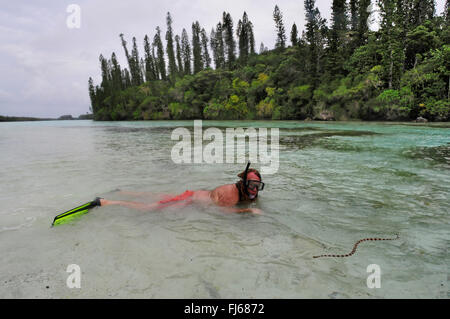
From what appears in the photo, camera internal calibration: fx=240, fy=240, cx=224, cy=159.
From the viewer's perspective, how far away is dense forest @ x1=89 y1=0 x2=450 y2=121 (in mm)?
24641

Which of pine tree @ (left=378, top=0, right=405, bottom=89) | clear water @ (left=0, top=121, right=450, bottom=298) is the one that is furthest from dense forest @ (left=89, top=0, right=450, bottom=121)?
clear water @ (left=0, top=121, right=450, bottom=298)

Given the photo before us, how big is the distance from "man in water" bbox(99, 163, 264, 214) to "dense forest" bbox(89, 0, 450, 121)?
26447 mm

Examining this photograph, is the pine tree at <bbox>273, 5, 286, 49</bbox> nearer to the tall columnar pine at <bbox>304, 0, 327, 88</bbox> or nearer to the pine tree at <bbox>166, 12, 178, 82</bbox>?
the tall columnar pine at <bbox>304, 0, 327, 88</bbox>

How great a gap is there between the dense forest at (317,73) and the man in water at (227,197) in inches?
1041

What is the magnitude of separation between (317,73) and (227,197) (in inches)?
1438

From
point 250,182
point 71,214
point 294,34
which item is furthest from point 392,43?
point 294,34

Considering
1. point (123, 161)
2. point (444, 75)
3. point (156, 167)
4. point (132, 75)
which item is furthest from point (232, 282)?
point (132, 75)

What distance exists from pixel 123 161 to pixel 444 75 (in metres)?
29.4

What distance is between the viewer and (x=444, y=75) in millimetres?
22797

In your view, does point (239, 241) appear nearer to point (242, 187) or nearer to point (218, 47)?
point (242, 187)

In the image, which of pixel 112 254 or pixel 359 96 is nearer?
pixel 112 254

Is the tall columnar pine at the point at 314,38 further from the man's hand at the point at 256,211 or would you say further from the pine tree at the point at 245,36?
the man's hand at the point at 256,211

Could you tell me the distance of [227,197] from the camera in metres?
4.39
